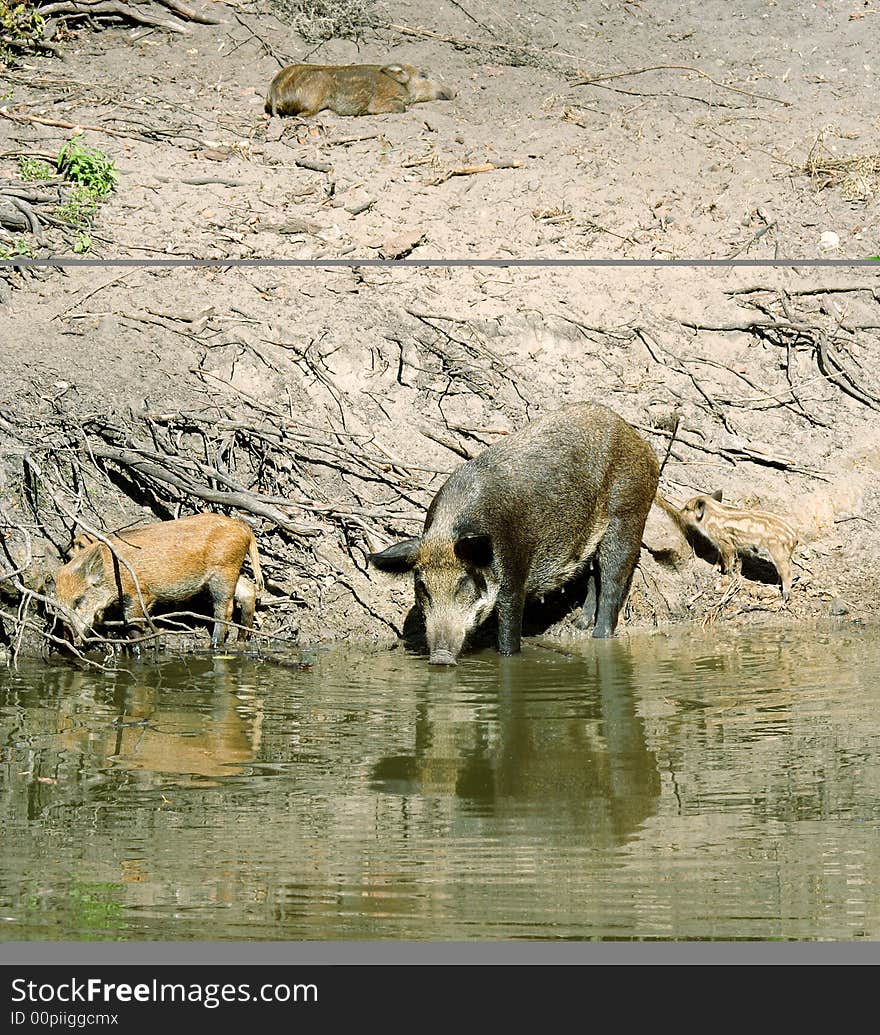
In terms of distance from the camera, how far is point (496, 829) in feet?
17.7

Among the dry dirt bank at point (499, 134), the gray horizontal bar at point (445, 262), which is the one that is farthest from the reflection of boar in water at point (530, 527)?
the dry dirt bank at point (499, 134)

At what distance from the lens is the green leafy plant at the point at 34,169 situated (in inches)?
446

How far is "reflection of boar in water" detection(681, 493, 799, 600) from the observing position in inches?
339

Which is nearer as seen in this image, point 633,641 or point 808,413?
point 633,641

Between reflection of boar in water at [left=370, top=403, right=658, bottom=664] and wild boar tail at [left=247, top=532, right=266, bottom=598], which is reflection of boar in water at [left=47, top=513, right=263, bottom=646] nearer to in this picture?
wild boar tail at [left=247, top=532, right=266, bottom=598]

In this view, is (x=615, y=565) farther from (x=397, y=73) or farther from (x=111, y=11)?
(x=111, y=11)

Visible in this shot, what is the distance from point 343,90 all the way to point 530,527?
5.99 metres

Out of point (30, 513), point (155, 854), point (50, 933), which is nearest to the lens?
point (50, 933)

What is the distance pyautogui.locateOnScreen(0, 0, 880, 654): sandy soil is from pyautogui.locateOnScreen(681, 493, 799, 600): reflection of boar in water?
0.73ft

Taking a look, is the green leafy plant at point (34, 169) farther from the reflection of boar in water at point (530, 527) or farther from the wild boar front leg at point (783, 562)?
the wild boar front leg at point (783, 562)

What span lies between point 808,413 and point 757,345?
656 mm

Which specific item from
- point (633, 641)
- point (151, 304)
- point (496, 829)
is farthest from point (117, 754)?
point (151, 304)

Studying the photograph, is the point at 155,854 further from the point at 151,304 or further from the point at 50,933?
the point at 151,304

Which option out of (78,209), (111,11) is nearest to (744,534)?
(78,209)
